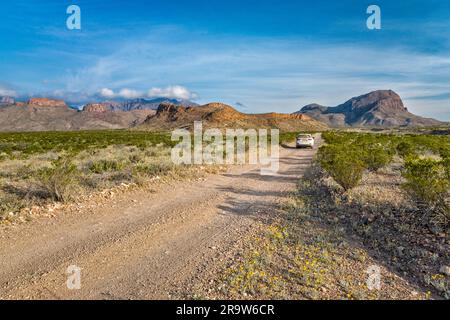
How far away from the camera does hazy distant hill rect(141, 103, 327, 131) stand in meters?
125

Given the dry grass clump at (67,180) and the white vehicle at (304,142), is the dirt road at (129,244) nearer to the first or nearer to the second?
the dry grass clump at (67,180)

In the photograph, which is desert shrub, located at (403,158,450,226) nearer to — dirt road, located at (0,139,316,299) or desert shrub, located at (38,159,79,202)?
dirt road, located at (0,139,316,299)

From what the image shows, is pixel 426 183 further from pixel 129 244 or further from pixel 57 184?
pixel 57 184

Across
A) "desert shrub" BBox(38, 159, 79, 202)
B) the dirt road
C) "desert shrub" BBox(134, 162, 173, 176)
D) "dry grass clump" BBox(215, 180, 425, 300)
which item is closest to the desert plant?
"dry grass clump" BBox(215, 180, 425, 300)

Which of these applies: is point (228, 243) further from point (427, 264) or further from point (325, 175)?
point (325, 175)

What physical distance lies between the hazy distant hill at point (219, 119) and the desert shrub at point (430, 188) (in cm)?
10678

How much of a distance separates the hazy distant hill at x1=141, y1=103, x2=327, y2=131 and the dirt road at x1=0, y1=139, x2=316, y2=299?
106192 mm

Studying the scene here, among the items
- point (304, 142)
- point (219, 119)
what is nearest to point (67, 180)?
point (304, 142)

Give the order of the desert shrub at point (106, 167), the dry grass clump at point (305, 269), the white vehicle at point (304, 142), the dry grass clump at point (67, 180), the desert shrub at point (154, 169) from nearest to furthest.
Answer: the dry grass clump at point (305, 269), the dry grass clump at point (67, 180), the desert shrub at point (154, 169), the desert shrub at point (106, 167), the white vehicle at point (304, 142)

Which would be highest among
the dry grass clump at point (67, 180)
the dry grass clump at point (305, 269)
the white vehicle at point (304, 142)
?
the white vehicle at point (304, 142)

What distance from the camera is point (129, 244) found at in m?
6.81

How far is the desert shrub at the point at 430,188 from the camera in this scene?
7707 mm

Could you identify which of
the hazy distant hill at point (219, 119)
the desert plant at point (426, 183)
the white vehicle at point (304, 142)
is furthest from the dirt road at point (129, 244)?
the hazy distant hill at point (219, 119)
